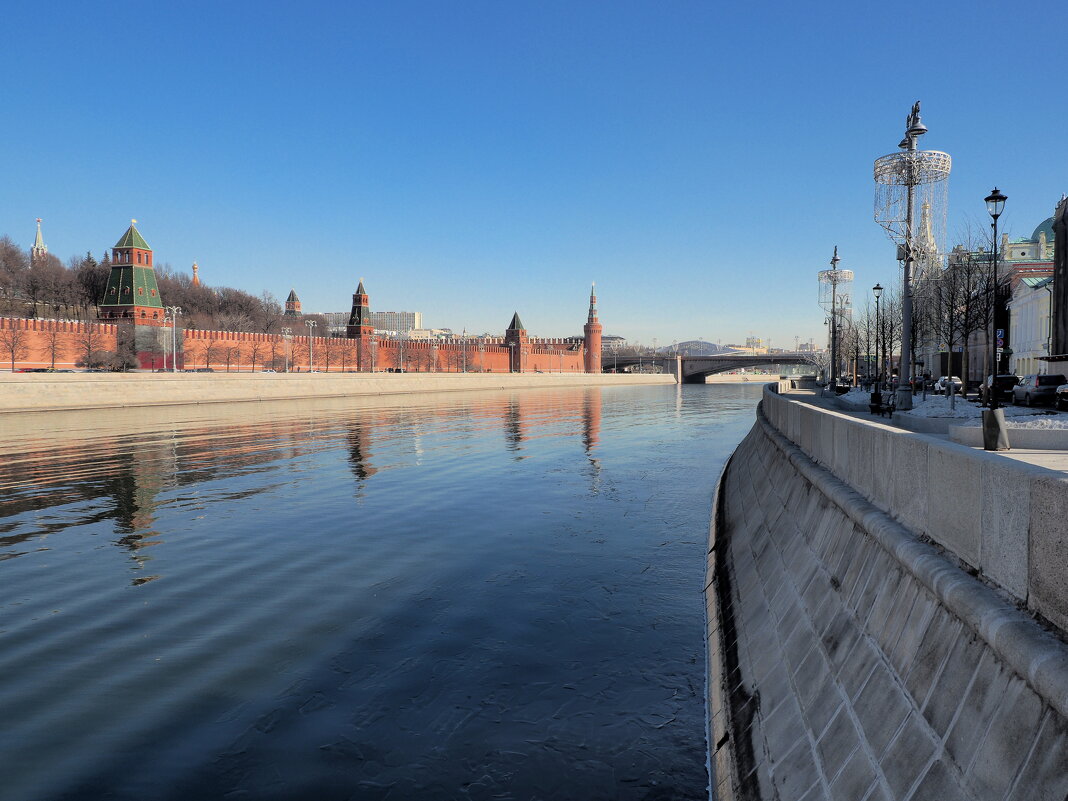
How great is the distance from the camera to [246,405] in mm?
56906

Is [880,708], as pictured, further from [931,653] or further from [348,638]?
[348,638]

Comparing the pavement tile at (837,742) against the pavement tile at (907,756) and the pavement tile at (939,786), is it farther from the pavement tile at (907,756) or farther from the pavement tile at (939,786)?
the pavement tile at (939,786)

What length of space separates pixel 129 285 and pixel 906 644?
3949 inches

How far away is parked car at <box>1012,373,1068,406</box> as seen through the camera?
27.2 meters

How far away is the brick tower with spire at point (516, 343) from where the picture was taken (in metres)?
146

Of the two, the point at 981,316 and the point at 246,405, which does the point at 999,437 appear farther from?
the point at 246,405

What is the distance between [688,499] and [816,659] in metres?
14.4

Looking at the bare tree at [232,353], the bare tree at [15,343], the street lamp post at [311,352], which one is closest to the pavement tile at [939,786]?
the bare tree at [15,343]

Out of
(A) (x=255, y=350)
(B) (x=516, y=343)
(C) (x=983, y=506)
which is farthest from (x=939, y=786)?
(B) (x=516, y=343)

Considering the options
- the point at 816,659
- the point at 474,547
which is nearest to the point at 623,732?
the point at 816,659

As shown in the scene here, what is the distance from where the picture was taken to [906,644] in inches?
184

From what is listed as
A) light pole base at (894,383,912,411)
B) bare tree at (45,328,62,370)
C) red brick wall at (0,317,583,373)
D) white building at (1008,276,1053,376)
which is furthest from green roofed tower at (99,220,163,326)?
white building at (1008,276,1053,376)

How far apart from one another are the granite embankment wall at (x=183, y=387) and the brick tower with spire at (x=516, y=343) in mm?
53130

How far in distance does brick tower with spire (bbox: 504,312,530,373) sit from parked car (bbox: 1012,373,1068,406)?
11732 centimetres
